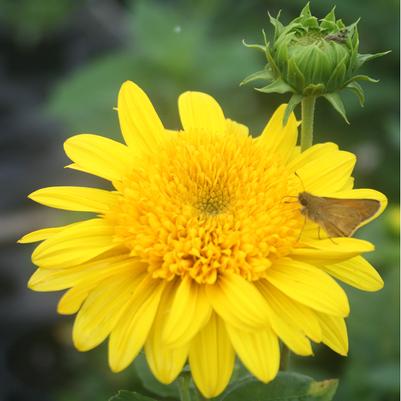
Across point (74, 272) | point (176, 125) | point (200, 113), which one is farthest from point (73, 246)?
point (176, 125)

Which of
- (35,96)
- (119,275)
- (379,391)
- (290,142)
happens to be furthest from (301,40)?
(35,96)

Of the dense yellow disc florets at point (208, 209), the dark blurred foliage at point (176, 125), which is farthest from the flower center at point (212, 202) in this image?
the dark blurred foliage at point (176, 125)

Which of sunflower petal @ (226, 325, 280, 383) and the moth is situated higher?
the moth

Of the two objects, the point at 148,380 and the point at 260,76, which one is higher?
the point at 260,76

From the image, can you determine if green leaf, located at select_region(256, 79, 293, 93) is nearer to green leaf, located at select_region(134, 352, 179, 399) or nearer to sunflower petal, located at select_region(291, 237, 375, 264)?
sunflower petal, located at select_region(291, 237, 375, 264)

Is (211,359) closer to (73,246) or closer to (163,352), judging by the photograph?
(163,352)

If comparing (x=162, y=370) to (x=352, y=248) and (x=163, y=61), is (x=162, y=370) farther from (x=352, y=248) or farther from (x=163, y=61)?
(x=163, y=61)

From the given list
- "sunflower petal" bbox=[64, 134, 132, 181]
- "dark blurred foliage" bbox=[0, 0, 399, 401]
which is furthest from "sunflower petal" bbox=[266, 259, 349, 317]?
"dark blurred foliage" bbox=[0, 0, 399, 401]
